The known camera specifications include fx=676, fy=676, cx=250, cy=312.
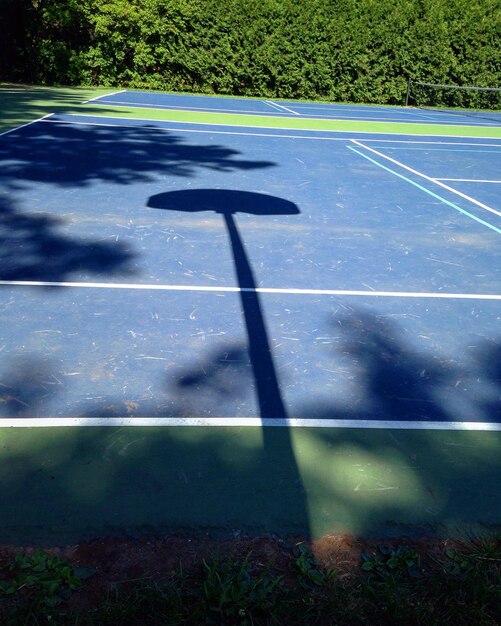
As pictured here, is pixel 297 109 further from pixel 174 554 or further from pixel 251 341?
pixel 174 554

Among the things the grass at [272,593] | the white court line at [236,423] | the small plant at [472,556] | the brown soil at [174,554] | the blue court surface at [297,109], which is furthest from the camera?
the blue court surface at [297,109]

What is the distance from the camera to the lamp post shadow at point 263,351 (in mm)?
3191

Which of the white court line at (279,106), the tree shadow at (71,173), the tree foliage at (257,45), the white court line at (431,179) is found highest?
the tree foliage at (257,45)

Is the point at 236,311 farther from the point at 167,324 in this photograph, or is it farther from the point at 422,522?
the point at 422,522

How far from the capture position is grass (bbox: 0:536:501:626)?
2.42 m

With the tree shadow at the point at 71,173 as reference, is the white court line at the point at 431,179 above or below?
below

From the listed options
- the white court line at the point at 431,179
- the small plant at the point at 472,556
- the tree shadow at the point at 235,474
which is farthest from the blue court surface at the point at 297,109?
the small plant at the point at 472,556

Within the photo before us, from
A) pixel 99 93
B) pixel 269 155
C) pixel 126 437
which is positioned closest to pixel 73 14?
pixel 99 93

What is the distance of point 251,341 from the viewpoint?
482 centimetres

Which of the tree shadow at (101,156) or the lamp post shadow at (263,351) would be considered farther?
the tree shadow at (101,156)

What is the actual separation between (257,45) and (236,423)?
82.4 feet

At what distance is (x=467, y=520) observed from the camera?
10.1 ft

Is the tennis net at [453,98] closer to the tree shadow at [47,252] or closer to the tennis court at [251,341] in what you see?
the tennis court at [251,341]

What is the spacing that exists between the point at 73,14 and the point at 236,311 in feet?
77.2
